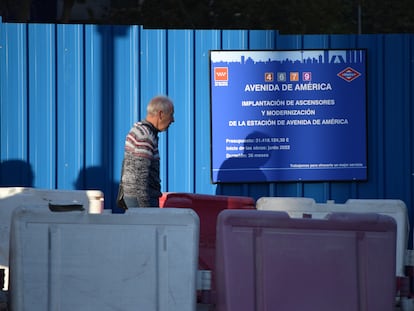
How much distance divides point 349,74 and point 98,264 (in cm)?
477

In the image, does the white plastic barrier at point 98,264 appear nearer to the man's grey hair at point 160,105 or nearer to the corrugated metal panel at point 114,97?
→ the man's grey hair at point 160,105

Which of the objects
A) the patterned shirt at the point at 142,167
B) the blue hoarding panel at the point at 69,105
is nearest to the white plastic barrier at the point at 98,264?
the patterned shirt at the point at 142,167

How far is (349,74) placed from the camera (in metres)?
10.6

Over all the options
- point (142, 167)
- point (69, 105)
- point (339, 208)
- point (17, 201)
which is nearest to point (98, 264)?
point (142, 167)

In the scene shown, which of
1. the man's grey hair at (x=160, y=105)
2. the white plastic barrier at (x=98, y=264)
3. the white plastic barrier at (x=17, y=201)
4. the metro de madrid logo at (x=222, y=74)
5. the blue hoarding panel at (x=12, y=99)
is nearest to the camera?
the white plastic barrier at (x=98, y=264)

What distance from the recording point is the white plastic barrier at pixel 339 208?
875 cm

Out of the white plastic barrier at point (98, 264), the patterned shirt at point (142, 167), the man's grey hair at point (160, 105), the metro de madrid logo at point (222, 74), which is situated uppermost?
the metro de madrid logo at point (222, 74)

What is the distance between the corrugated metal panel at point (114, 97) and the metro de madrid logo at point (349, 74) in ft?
0.58

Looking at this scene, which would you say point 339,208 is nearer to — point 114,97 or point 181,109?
point 181,109

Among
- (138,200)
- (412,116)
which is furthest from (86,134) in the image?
(412,116)

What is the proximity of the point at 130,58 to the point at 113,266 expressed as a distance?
165 inches

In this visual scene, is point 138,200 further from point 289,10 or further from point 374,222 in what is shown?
point 289,10

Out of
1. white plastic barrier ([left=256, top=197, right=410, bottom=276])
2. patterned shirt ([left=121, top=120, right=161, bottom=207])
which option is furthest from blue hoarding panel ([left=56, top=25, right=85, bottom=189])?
white plastic barrier ([left=256, top=197, right=410, bottom=276])

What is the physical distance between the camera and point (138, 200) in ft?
27.3
